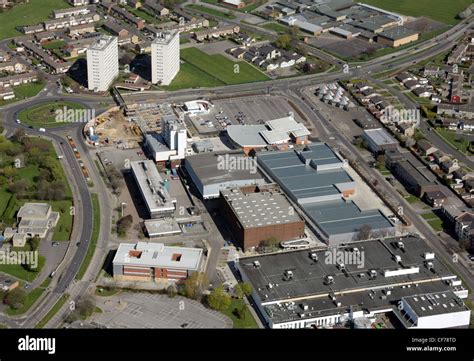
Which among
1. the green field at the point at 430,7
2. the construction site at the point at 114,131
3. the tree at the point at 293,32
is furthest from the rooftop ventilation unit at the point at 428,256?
the green field at the point at 430,7

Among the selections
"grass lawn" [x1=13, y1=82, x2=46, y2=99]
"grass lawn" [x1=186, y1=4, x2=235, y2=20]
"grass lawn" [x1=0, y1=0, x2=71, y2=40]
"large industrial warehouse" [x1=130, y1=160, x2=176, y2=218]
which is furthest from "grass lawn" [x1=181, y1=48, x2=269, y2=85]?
"grass lawn" [x1=0, y1=0, x2=71, y2=40]

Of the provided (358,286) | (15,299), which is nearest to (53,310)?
(15,299)

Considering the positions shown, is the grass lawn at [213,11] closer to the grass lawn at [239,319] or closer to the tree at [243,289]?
the tree at [243,289]

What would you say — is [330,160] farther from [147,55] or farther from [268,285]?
[147,55]

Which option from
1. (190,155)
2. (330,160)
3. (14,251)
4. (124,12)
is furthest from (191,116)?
(124,12)

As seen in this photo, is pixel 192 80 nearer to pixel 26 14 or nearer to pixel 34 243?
pixel 26 14
